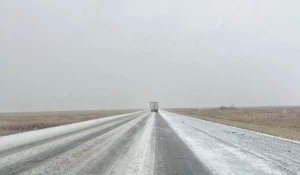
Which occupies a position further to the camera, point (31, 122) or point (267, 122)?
point (31, 122)

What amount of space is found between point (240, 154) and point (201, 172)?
12.5 ft

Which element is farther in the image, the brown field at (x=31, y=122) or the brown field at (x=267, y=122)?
the brown field at (x=31, y=122)

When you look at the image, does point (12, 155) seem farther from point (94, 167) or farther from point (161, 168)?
point (161, 168)

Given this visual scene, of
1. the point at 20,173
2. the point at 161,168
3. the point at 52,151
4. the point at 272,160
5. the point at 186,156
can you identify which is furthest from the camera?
the point at 52,151

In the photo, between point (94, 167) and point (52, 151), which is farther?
point (52, 151)

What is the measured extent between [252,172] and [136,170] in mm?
2744

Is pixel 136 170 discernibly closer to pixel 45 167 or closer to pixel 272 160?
pixel 45 167

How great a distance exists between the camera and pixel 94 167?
8609 millimetres

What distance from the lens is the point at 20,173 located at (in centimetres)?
784

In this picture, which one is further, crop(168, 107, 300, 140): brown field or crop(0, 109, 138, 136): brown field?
crop(0, 109, 138, 136): brown field

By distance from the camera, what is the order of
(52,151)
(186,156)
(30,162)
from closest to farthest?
(30,162) → (186,156) → (52,151)

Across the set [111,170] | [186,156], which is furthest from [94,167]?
[186,156]

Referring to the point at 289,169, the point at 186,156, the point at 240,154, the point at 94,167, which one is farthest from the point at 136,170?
the point at 240,154

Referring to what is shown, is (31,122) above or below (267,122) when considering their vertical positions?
above
